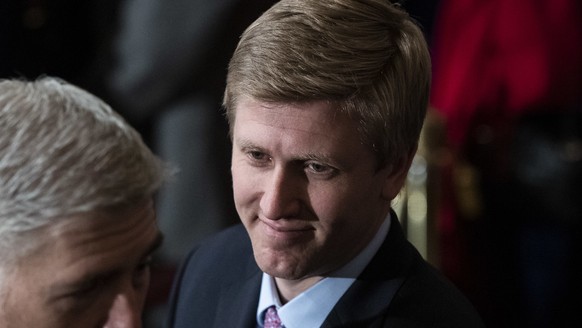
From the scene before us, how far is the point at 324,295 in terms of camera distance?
222 cm

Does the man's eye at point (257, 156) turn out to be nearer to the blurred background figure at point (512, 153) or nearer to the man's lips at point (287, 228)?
the man's lips at point (287, 228)

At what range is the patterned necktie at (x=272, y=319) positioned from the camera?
2.29 metres

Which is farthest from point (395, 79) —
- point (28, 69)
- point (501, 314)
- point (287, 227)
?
point (501, 314)

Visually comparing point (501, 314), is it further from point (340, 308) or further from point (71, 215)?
point (71, 215)

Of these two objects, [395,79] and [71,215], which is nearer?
→ [71,215]

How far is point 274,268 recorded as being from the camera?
2131 mm

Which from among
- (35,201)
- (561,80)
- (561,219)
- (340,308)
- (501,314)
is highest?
(35,201)

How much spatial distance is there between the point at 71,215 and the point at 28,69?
2027 mm

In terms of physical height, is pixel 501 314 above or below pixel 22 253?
below

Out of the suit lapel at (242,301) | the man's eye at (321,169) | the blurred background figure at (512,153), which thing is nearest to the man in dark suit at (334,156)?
the man's eye at (321,169)

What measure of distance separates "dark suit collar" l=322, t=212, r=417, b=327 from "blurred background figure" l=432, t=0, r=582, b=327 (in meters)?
1.78

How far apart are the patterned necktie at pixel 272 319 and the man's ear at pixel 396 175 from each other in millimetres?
330

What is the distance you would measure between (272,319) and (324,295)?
0.48ft

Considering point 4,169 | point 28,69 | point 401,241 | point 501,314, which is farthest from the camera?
point 501,314
